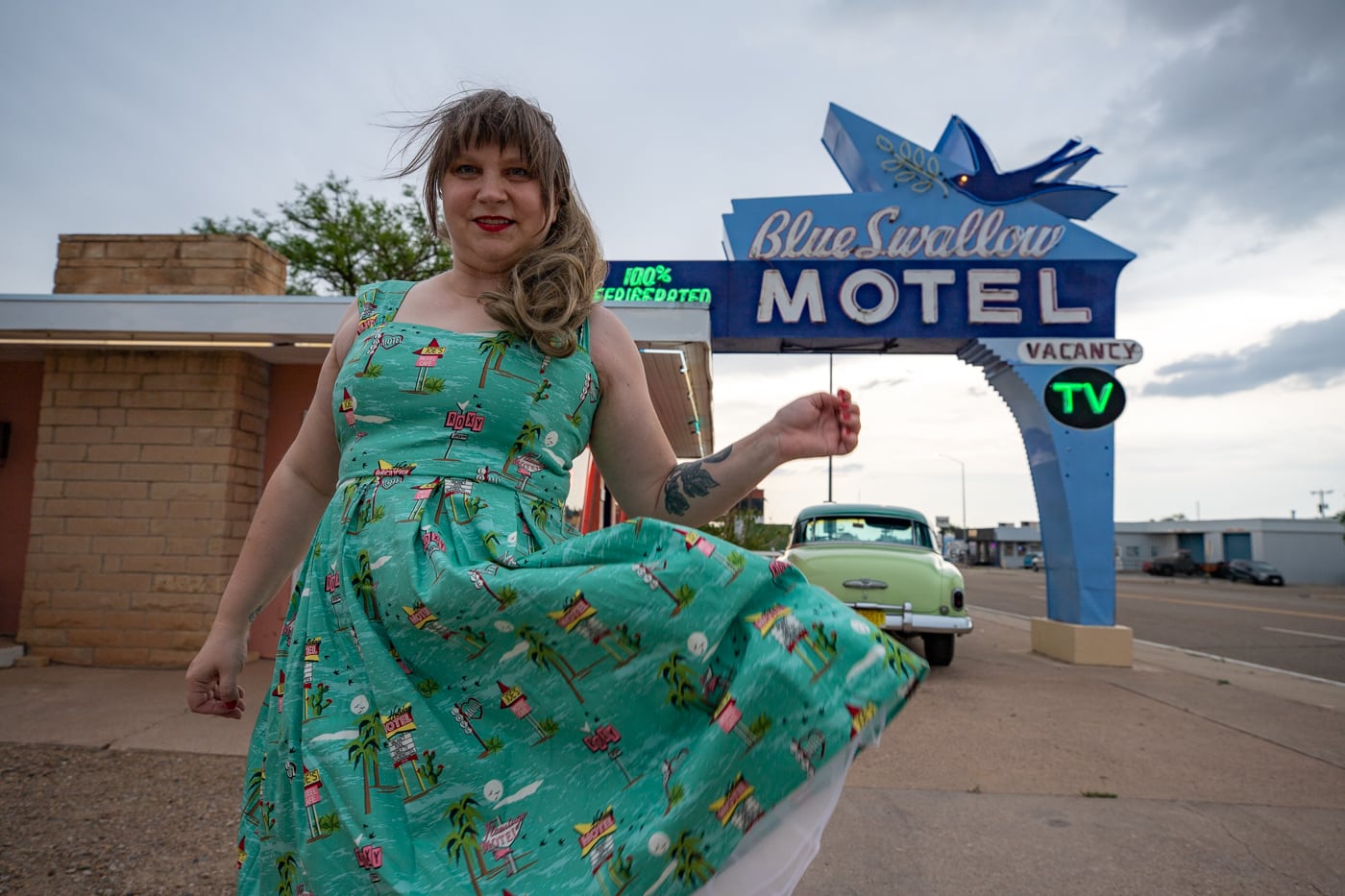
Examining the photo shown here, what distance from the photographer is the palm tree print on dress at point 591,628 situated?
3.43 feet

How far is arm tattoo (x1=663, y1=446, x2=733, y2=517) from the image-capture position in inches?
58.0

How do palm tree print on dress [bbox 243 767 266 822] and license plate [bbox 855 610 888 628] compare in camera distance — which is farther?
license plate [bbox 855 610 888 628]

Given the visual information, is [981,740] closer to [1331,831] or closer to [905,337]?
[1331,831]

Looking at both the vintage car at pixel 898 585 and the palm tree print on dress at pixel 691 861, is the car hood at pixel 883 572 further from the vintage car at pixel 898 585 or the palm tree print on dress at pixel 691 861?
the palm tree print on dress at pixel 691 861

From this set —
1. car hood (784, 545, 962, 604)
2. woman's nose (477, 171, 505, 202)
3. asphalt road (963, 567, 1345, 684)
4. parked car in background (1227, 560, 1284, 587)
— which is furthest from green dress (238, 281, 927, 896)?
parked car in background (1227, 560, 1284, 587)

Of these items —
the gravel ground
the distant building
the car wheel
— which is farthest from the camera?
the distant building

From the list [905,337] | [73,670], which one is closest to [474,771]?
[73,670]

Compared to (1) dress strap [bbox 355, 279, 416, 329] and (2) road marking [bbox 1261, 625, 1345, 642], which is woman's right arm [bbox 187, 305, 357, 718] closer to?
(1) dress strap [bbox 355, 279, 416, 329]

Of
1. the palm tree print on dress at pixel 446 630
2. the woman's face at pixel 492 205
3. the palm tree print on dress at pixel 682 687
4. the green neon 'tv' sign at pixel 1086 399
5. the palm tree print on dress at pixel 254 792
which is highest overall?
the green neon 'tv' sign at pixel 1086 399

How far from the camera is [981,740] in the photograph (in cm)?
517

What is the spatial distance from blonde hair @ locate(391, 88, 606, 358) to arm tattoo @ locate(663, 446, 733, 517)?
321mm

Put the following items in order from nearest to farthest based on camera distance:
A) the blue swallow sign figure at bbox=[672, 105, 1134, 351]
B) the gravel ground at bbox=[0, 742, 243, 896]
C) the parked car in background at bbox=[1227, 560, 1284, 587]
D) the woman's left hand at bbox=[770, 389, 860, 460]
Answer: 1. the woman's left hand at bbox=[770, 389, 860, 460]
2. the gravel ground at bbox=[0, 742, 243, 896]
3. the blue swallow sign figure at bbox=[672, 105, 1134, 351]
4. the parked car in background at bbox=[1227, 560, 1284, 587]

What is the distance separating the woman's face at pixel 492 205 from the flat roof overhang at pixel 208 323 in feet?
17.0

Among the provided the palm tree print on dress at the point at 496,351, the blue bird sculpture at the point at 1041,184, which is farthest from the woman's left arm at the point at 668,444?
the blue bird sculpture at the point at 1041,184
